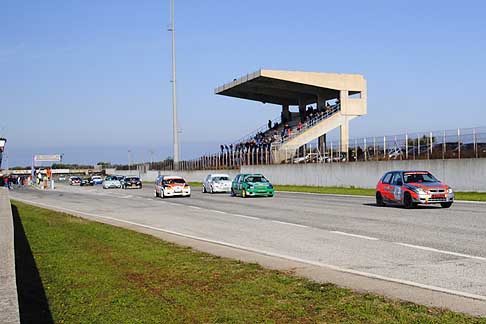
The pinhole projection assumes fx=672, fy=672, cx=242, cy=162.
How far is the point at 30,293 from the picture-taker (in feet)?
29.2

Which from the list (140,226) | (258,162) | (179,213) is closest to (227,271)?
(140,226)

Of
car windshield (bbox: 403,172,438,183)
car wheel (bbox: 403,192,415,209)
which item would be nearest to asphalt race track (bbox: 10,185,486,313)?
car wheel (bbox: 403,192,415,209)

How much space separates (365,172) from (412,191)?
2150 centimetres

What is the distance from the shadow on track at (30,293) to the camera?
24.3 feet

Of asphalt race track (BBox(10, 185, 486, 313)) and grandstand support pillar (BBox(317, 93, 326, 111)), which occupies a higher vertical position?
grandstand support pillar (BBox(317, 93, 326, 111))

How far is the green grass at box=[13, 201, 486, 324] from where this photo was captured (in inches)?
295

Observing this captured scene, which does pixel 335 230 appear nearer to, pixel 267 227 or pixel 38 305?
pixel 267 227

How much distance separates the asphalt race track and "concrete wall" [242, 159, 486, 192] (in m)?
→ 12.1

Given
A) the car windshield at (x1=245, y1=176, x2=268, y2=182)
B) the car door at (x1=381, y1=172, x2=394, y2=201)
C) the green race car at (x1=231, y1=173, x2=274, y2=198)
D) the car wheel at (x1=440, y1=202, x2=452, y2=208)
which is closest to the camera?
the car wheel at (x1=440, y1=202, x2=452, y2=208)

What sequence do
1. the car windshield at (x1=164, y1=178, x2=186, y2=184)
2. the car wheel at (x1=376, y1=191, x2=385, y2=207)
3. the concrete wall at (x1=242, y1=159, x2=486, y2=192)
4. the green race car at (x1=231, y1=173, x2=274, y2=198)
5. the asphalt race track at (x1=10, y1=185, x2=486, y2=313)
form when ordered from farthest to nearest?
the car windshield at (x1=164, y1=178, x2=186, y2=184)
the green race car at (x1=231, y1=173, x2=274, y2=198)
the concrete wall at (x1=242, y1=159, x2=486, y2=192)
the car wheel at (x1=376, y1=191, x2=385, y2=207)
the asphalt race track at (x1=10, y1=185, x2=486, y2=313)

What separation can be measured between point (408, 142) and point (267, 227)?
2550 centimetres

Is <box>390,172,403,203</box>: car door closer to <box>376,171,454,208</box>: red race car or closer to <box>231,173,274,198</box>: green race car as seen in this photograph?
<box>376,171,454,208</box>: red race car

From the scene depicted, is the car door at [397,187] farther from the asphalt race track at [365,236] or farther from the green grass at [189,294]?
the green grass at [189,294]

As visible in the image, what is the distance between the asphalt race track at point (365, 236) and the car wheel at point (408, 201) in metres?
0.43
